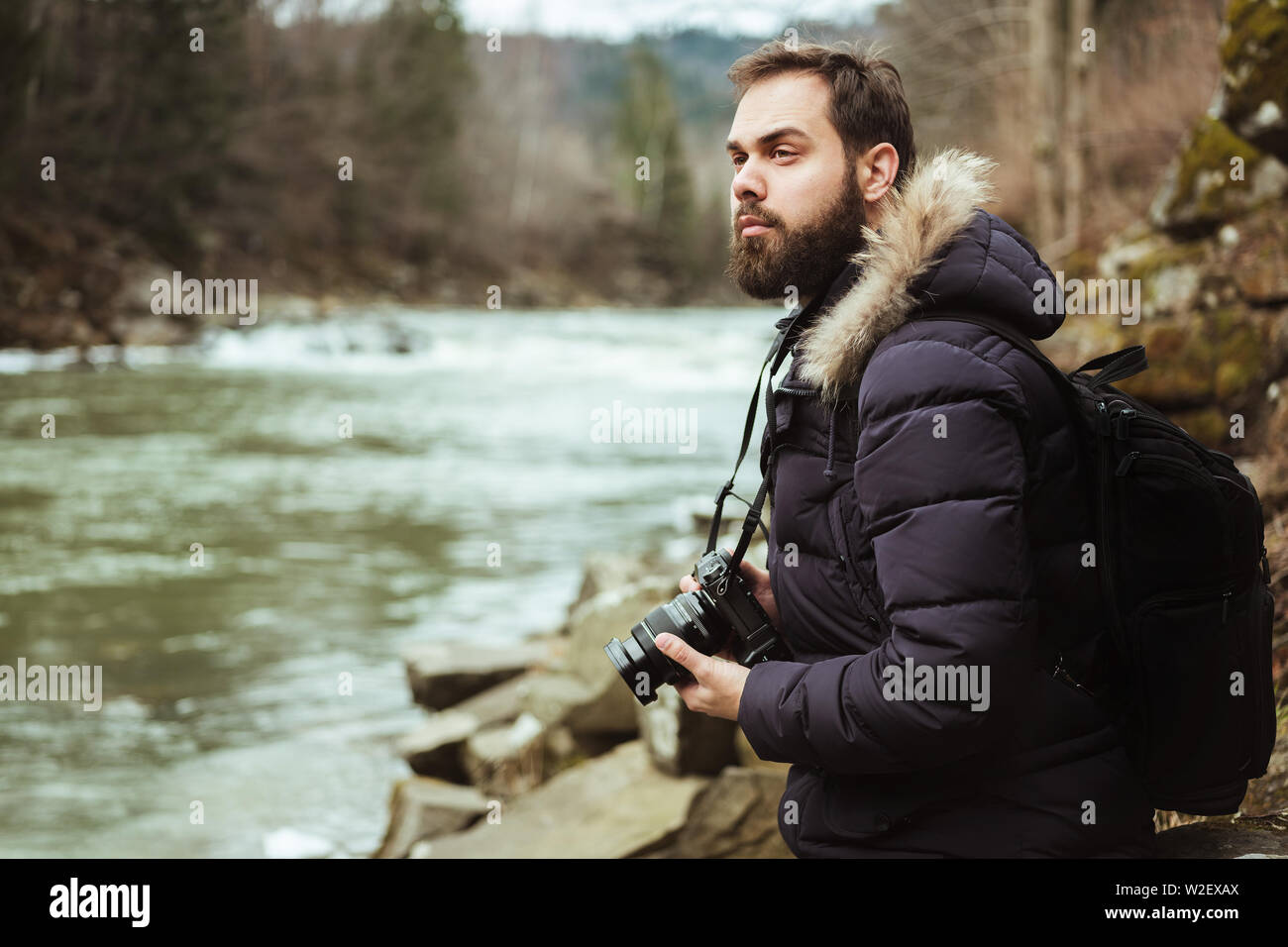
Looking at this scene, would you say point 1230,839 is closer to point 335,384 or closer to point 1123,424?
point 1123,424

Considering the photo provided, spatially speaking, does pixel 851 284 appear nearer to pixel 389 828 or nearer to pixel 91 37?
pixel 389 828

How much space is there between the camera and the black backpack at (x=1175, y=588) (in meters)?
1.64

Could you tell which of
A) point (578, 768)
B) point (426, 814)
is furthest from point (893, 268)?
point (426, 814)

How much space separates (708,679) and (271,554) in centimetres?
845

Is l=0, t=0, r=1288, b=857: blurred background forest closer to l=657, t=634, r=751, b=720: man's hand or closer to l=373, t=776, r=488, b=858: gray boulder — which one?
l=373, t=776, r=488, b=858: gray boulder

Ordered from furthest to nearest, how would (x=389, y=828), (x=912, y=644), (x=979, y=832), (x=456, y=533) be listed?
1. (x=456, y=533)
2. (x=389, y=828)
3. (x=979, y=832)
4. (x=912, y=644)

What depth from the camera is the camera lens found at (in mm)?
1928

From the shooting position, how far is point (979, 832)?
163 centimetres

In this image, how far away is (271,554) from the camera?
9641mm

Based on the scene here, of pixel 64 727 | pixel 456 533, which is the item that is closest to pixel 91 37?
pixel 456 533

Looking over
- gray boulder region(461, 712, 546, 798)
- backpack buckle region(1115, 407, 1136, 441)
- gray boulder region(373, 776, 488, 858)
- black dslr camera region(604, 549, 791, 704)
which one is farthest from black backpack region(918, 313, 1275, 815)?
gray boulder region(461, 712, 546, 798)

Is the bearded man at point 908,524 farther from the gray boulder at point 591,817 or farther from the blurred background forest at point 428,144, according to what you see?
the gray boulder at point 591,817

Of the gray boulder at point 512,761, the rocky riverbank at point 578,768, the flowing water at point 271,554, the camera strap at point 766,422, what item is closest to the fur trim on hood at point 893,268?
the camera strap at point 766,422
